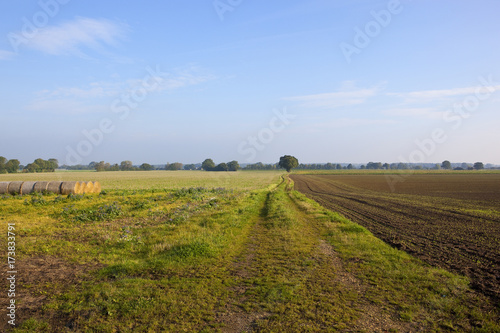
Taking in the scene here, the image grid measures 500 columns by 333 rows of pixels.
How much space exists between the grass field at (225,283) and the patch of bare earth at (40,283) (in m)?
0.03

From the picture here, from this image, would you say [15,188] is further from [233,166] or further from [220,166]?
[233,166]

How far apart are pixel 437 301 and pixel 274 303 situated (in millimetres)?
3736

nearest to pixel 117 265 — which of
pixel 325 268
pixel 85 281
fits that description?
pixel 85 281

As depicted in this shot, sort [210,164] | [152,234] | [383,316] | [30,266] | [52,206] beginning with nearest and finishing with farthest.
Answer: [383,316], [30,266], [152,234], [52,206], [210,164]

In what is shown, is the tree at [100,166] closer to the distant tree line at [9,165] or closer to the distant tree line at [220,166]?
the distant tree line at [9,165]

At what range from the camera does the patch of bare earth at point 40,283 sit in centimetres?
593

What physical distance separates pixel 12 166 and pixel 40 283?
14480 centimetres

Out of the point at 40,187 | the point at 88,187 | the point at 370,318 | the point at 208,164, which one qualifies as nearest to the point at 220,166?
the point at 208,164

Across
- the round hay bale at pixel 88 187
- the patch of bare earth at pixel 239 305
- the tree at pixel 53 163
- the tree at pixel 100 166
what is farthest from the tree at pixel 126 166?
the patch of bare earth at pixel 239 305

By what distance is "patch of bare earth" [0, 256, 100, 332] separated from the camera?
19.5 feet

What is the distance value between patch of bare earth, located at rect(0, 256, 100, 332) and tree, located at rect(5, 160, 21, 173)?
14109 cm

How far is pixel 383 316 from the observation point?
6.19m

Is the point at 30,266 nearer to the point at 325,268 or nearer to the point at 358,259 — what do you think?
the point at 325,268

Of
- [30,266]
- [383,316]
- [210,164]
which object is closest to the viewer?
[383,316]
